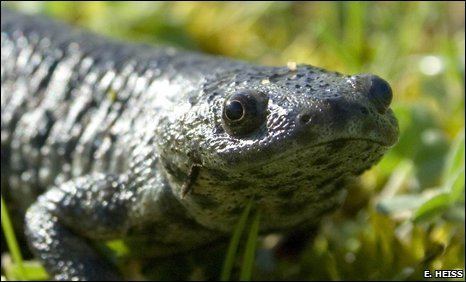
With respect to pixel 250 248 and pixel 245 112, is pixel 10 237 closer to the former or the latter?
pixel 250 248

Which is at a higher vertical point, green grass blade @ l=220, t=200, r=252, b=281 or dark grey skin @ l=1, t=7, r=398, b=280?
dark grey skin @ l=1, t=7, r=398, b=280

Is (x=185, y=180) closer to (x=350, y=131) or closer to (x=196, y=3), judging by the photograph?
(x=350, y=131)

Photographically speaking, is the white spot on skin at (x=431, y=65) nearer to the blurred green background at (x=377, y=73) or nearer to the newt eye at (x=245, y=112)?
the blurred green background at (x=377, y=73)

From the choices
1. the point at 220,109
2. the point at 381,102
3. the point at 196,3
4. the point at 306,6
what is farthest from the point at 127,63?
the point at 306,6

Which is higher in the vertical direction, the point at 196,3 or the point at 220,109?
the point at 196,3

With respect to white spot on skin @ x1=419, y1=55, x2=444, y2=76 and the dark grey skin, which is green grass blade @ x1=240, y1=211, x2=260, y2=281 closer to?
the dark grey skin

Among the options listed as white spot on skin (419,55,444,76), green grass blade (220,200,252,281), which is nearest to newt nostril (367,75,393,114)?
green grass blade (220,200,252,281)

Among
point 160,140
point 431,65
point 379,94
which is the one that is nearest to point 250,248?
point 160,140
